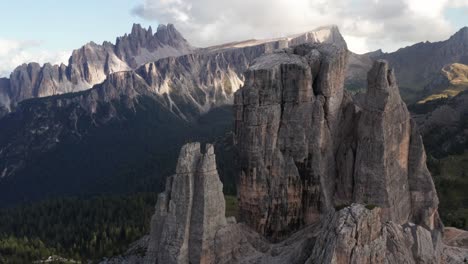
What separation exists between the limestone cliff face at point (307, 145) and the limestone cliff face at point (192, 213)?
7.35m

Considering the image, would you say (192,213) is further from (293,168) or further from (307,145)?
(307,145)

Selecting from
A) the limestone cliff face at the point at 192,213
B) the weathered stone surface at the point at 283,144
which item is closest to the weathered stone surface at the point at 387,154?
the weathered stone surface at the point at 283,144

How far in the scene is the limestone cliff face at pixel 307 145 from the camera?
54656 mm

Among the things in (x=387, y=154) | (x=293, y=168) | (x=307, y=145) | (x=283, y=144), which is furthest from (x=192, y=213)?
(x=387, y=154)

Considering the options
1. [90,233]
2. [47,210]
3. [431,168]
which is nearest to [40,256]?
[90,233]

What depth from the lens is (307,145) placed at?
55.2 m

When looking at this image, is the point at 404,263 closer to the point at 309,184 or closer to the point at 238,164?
the point at 309,184

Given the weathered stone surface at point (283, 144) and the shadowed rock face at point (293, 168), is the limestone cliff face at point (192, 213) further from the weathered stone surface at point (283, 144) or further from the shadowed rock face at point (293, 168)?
the weathered stone surface at point (283, 144)

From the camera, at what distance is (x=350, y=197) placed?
5672 cm

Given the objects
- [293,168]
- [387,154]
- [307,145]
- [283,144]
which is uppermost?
[283,144]

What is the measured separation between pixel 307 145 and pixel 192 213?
16694 mm

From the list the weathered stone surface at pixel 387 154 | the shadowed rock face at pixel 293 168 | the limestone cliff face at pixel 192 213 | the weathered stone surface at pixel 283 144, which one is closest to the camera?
the limestone cliff face at pixel 192 213

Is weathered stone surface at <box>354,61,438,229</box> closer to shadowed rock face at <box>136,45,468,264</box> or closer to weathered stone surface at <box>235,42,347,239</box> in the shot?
shadowed rock face at <box>136,45,468,264</box>

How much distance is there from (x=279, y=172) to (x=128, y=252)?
50.7 m
